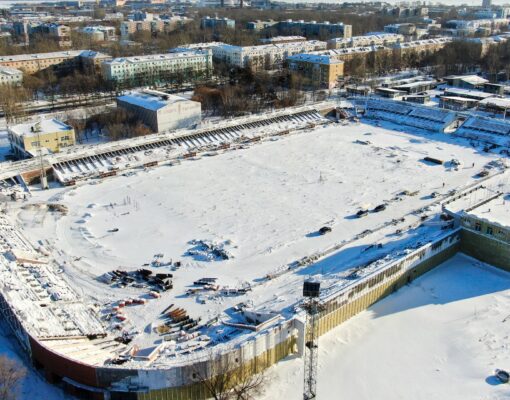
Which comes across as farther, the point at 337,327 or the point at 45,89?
the point at 45,89

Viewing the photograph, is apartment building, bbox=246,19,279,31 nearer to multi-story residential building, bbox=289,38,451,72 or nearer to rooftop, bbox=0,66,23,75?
multi-story residential building, bbox=289,38,451,72

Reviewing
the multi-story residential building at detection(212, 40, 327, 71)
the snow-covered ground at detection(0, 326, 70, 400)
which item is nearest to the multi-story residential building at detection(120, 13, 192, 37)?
the multi-story residential building at detection(212, 40, 327, 71)

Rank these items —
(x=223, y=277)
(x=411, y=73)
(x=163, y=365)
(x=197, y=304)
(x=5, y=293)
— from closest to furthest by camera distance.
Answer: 1. (x=163, y=365)
2. (x=5, y=293)
3. (x=197, y=304)
4. (x=223, y=277)
5. (x=411, y=73)

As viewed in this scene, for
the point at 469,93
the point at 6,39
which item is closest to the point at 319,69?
the point at 469,93

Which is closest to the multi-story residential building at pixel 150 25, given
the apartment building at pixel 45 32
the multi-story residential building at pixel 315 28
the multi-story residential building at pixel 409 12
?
the apartment building at pixel 45 32

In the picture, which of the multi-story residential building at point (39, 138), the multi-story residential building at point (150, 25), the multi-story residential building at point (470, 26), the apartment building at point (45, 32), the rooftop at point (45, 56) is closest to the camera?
the multi-story residential building at point (39, 138)

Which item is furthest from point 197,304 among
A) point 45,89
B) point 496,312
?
point 45,89

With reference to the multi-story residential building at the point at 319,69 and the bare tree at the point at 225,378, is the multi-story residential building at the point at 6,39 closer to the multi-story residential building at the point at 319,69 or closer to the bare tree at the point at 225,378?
the multi-story residential building at the point at 319,69

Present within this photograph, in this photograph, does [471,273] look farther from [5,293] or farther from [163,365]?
[5,293]
